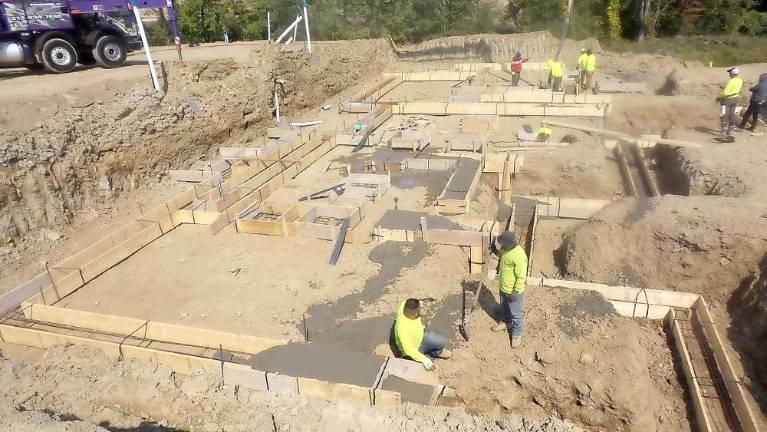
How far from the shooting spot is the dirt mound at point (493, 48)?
21.0 meters

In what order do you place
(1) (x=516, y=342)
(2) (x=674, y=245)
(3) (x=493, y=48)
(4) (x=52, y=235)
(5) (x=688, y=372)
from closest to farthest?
(5) (x=688, y=372)
(1) (x=516, y=342)
(2) (x=674, y=245)
(4) (x=52, y=235)
(3) (x=493, y=48)

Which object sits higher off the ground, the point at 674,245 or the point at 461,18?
the point at 461,18

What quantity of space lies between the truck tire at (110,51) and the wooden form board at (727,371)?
12775 millimetres

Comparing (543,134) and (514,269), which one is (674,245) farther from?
(543,134)

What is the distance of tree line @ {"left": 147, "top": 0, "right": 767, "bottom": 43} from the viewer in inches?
858

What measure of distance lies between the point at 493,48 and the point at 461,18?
211 inches

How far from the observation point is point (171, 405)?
4938mm

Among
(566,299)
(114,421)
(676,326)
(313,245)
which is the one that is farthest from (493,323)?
(114,421)

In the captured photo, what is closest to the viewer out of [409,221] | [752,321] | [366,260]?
[752,321]

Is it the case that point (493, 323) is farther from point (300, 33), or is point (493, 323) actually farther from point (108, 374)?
point (300, 33)

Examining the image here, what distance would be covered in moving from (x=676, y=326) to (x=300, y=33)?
21.1 m

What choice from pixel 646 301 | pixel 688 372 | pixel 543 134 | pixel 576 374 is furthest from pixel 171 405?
pixel 543 134

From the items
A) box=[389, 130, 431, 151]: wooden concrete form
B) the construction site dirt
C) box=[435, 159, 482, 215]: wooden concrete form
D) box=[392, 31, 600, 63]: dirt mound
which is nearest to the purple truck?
the construction site dirt

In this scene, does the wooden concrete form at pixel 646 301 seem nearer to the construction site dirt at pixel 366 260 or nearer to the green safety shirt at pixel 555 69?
the construction site dirt at pixel 366 260
